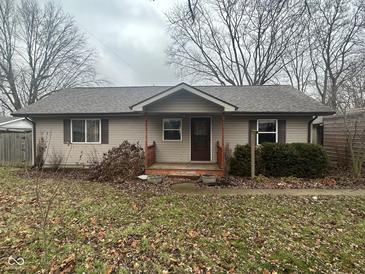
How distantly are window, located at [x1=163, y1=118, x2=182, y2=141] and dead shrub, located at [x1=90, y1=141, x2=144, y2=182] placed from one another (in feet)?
7.46

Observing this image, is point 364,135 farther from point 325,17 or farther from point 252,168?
point 325,17

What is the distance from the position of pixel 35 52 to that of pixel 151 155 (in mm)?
24435

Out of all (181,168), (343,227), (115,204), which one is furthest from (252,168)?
(115,204)

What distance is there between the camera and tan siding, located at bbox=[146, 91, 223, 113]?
33.4ft

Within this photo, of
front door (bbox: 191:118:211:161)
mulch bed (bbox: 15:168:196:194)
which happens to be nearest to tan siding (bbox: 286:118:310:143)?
front door (bbox: 191:118:211:161)

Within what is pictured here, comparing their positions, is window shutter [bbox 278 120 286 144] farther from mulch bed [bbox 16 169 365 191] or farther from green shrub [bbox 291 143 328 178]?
mulch bed [bbox 16 169 365 191]

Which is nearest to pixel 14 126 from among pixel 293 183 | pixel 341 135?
pixel 293 183

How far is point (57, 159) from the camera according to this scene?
39.6ft

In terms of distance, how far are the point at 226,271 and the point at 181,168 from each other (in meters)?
6.58

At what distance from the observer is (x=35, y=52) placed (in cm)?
2686

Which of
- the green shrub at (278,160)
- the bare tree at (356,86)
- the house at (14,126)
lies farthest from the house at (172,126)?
the house at (14,126)

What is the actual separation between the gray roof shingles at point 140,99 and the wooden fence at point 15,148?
1.65 metres

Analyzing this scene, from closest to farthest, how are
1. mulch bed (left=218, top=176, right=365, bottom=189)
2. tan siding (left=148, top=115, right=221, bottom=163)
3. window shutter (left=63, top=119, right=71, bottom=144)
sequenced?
mulch bed (left=218, top=176, right=365, bottom=189)
tan siding (left=148, top=115, right=221, bottom=163)
window shutter (left=63, top=119, right=71, bottom=144)

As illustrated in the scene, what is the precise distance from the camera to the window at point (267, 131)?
1120cm
